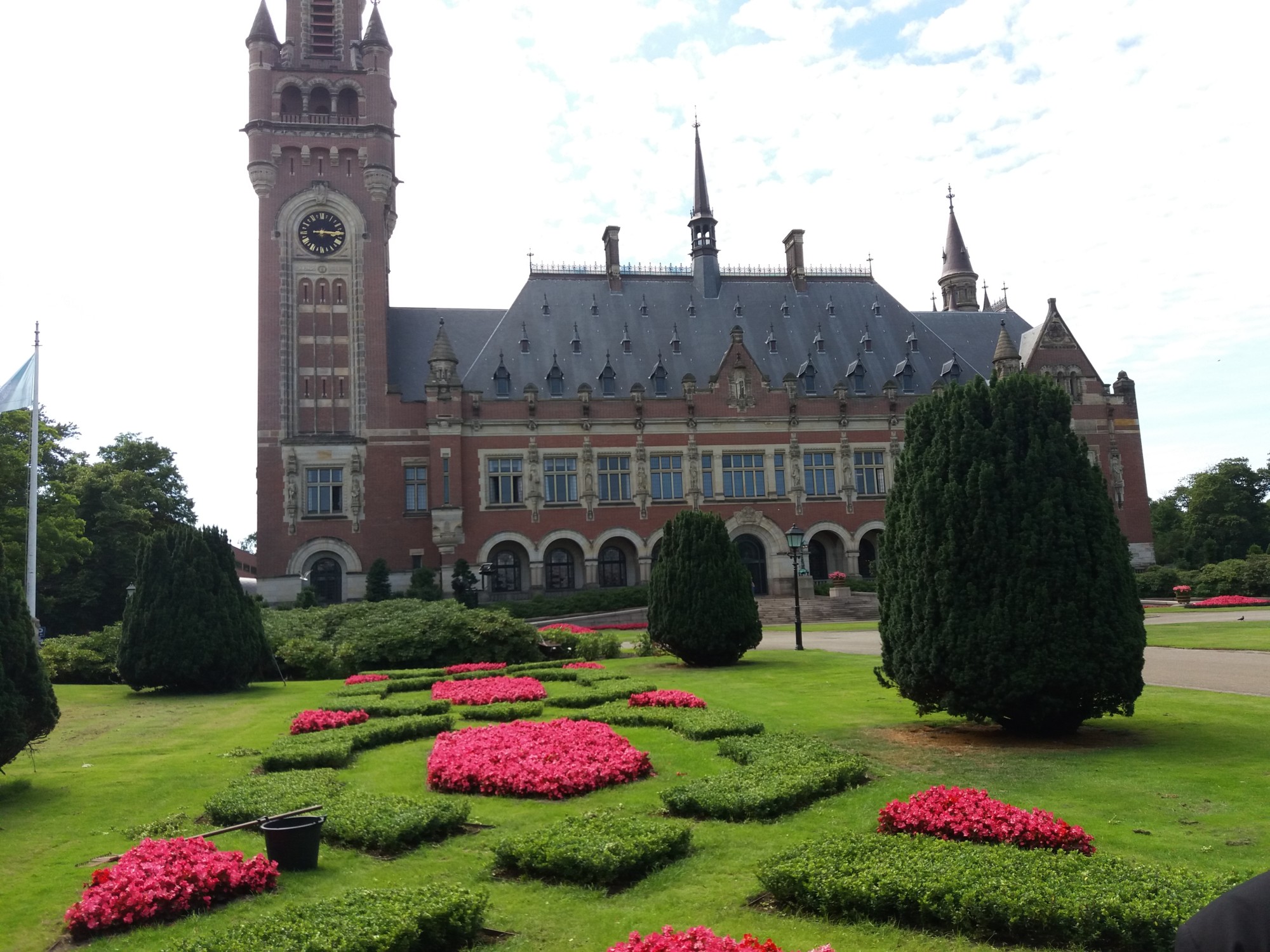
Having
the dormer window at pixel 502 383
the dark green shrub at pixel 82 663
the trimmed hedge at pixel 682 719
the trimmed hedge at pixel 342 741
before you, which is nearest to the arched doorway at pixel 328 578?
the dormer window at pixel 502 383

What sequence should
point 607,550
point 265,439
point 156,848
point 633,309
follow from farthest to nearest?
point 633,309
point 607,550
point 265,439
point 156,848

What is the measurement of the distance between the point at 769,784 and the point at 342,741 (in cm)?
636

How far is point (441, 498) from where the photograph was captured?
48.6m

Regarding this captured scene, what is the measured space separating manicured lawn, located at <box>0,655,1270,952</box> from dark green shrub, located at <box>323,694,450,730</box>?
40.6 inches

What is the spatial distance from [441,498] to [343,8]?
92.0 ft

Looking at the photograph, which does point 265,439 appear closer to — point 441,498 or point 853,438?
point 441,498

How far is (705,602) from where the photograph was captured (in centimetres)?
2256

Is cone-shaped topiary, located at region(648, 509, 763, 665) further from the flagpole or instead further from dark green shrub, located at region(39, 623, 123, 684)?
the flagpole

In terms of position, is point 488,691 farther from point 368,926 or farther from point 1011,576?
point 368,926

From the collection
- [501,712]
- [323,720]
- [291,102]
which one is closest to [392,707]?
[323,720]

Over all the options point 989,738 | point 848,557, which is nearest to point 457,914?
point 989,738

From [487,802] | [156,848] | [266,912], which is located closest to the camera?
[266,912]

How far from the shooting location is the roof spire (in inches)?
2000

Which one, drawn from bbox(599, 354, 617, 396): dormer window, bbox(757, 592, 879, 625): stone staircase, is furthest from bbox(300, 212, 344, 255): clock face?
bbox(757, 592, 879, 625): stone staircase
